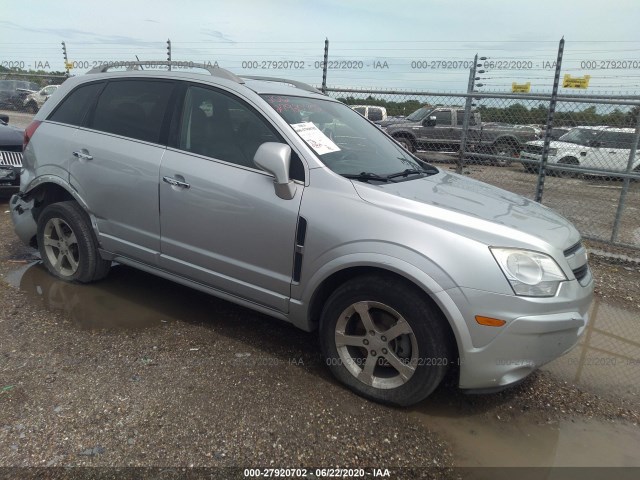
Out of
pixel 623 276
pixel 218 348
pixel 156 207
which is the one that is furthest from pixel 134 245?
pixel 623 276

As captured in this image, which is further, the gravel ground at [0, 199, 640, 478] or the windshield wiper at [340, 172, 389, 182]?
the windshield wiper at [340, 172, 389, 182]

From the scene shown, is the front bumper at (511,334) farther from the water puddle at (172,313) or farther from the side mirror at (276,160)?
the side mirror at (276,160)

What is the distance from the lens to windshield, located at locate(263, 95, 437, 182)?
3.15m

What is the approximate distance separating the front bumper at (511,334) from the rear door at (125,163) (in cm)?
229

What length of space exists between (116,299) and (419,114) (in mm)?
11959

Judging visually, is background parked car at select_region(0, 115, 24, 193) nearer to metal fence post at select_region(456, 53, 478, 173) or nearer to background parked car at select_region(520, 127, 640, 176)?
metal fence post at select_region(456, 53, 478, 173)

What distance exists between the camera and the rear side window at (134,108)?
3633 mm

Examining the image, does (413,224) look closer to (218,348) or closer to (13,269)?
(218,348)

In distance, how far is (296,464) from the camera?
2379 mm

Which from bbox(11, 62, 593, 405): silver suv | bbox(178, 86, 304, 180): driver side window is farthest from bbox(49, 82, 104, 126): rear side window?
bbox(178, 86, 304, 180): driver side window

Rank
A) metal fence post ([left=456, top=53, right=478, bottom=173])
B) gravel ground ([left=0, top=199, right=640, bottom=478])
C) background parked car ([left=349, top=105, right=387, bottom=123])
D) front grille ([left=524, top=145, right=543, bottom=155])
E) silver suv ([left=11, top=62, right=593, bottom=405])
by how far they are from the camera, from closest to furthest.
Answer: gravel ground ([left=0, top=199, right=640, bottom=478]) < silver suv ([left=11, top=62, right=593, bottom=405]) < front grille ([left=524, top=145, right=543, bottom=155]) < metal fence post ([left=456, top=53, right=478, bottom=173]) < background parked car ([left=349, top=105, right=387, bottom=123])

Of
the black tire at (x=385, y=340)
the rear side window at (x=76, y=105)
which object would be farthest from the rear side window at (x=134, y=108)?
the black tire at (x=385, y=340)

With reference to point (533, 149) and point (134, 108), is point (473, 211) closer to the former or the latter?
point (134, 108)

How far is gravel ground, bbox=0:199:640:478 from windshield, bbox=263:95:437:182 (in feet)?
4.50
